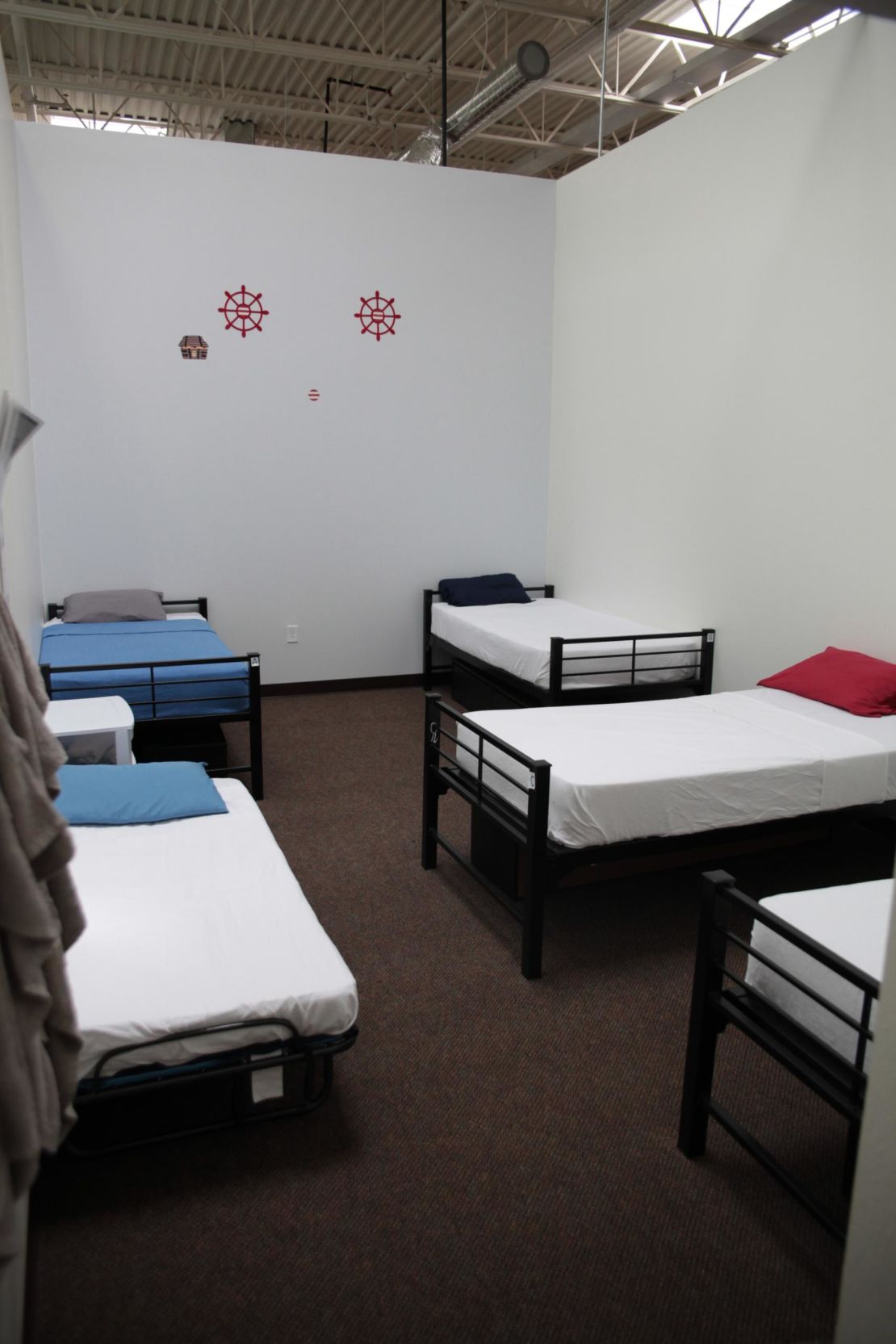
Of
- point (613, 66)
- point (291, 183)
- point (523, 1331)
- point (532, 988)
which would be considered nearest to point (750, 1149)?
point (523, 1331)

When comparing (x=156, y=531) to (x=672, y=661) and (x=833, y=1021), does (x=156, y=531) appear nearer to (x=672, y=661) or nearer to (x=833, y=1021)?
(x=672, y=661)

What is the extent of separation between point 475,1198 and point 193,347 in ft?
17.4

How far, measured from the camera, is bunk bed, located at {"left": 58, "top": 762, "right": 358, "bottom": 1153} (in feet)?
6.52

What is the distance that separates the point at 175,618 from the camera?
19.2ft

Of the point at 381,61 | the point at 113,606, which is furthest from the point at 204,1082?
the point at 381,61

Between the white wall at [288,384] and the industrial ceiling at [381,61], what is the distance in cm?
82

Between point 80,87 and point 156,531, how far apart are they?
3.61 metres

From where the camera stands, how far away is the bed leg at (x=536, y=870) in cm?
287

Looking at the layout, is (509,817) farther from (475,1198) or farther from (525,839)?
(475,1198)

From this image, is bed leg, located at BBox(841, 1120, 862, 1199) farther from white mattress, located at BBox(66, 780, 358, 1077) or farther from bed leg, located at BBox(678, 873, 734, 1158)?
white mattress, located at BBox(66, 780, 358, 1077)

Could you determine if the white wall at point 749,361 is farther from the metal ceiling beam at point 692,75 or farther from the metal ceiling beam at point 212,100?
the metal ceiling beam at point 212,100

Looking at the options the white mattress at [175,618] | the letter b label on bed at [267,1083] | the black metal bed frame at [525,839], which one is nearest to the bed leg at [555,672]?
the black metal bed frame at [525,839]

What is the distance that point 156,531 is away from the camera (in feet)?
19.6

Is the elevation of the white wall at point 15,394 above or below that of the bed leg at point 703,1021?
above
